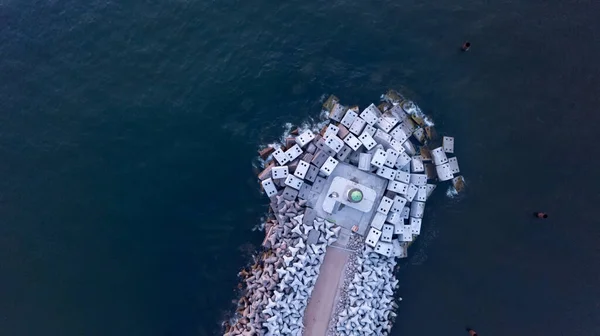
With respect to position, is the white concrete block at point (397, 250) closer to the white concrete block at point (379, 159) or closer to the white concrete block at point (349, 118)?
the white concrete block at point (379, 159)

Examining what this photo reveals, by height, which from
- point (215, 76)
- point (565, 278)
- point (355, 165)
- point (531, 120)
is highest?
point (531, 120)

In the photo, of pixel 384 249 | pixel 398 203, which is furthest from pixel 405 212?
pixel 384 249

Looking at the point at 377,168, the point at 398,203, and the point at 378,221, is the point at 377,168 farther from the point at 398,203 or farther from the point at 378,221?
the point at 378,221

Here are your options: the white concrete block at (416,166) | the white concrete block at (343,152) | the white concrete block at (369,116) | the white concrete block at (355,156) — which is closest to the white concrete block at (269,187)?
the white concrete block at (343,152)

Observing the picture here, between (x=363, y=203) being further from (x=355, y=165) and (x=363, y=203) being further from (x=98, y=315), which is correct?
(x=98, y=315)

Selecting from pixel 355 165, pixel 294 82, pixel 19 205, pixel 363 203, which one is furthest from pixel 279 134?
pixel 19 205

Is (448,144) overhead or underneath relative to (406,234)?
overhead

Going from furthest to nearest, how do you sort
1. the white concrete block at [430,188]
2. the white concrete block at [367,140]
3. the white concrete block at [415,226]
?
the white concrete block at [430,188]
the white concrete block at [367,140]
the white concrete block at [415,226]
